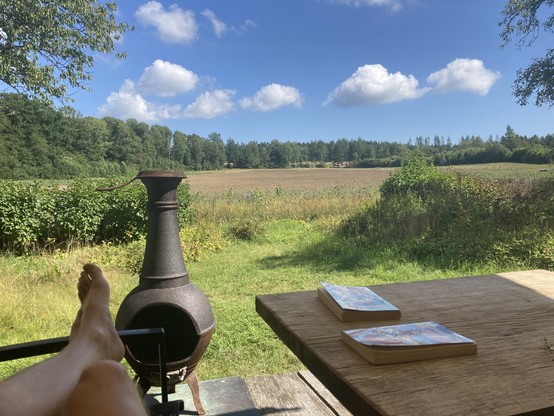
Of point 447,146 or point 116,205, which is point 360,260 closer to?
point 116,205

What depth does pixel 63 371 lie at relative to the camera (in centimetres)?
72

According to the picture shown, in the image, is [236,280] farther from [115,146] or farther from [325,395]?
[115,146]

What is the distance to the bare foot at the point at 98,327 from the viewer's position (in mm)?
892

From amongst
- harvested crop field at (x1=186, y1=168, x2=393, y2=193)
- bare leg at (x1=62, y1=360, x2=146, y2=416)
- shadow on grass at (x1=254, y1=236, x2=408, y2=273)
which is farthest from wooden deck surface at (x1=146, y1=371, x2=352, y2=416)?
harvested crop field at (x1=186, y1=168, x2=393, y2=193)

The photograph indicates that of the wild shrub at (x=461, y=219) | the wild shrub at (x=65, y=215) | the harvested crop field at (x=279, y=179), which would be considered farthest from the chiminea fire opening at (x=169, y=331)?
the harvested crop field at (x=279, y=179)

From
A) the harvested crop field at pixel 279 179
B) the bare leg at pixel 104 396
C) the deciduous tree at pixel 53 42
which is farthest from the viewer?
the harvested crop field at pixel 279 179

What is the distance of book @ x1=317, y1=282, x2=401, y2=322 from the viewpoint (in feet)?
3.47

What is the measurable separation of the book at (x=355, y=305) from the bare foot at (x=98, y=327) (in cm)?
58

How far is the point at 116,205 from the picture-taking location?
6.02m

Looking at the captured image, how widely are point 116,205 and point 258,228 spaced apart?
2413 mm

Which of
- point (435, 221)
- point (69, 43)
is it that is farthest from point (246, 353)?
point (69, 43)

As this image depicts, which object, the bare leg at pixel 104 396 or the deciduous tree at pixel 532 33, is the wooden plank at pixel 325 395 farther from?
the deciduous tree at pixel 532 33

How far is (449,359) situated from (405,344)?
0.10 meters

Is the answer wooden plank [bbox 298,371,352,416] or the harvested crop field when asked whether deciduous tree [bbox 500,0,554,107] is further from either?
wooden plank [bbox 298,371,352,416]
